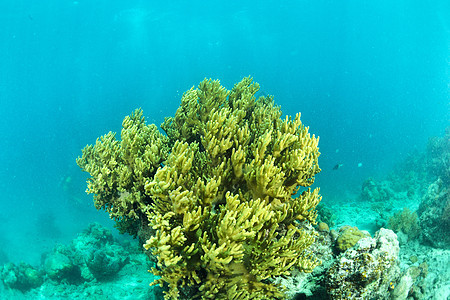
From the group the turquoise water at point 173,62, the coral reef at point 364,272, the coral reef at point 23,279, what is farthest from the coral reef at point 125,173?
the turquoise water at point 173,62

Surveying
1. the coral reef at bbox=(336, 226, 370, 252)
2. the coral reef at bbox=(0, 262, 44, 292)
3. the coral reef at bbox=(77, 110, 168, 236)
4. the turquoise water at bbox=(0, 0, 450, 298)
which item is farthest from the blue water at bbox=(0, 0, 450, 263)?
the coral reef at bbox=(77, 110, 168, 236)

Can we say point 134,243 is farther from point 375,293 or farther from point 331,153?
point 331,153

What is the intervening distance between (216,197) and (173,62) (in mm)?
112465

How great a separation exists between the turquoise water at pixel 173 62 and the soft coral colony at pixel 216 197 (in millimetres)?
47486

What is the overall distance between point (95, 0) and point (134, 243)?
252 ft

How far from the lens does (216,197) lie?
4.57 m

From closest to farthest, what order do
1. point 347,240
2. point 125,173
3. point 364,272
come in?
1. point 364,272
2. point 125,173
3. point 347,240

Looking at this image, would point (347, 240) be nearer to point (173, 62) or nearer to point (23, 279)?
point (23, 279)

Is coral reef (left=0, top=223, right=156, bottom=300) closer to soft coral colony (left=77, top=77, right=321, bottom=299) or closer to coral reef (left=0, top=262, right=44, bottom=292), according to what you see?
coral reef (left=0, top=262, right=44, bottom=292)

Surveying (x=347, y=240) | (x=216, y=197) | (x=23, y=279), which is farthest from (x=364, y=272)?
(x=23, y=279)

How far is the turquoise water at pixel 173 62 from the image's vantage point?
75.7 meters

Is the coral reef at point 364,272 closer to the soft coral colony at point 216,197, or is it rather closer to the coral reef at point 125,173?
the soft coral colony at point 216,197

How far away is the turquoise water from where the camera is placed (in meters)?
75.7

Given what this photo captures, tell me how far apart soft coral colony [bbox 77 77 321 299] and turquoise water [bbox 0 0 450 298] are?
47486mm
